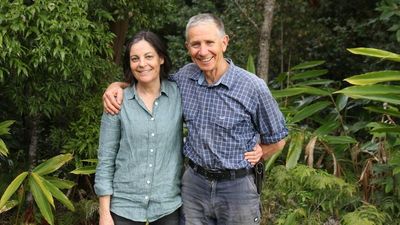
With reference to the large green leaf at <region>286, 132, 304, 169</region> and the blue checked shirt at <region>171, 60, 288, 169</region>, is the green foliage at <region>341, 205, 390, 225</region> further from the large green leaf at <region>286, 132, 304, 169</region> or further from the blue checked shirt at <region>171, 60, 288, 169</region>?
the blue checked shirt at <region>171, 60, 288, 169</region>

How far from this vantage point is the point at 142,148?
277cm

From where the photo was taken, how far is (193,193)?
9.39ft

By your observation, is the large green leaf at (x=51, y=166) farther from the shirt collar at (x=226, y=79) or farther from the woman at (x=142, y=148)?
the shirt collar at (x=226, y=79)

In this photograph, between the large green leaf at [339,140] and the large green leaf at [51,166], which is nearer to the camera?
the large green leaf at [51,166]

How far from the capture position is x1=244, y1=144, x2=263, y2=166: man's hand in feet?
9.31

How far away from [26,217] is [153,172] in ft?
6.73

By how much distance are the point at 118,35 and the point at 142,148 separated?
242 cm

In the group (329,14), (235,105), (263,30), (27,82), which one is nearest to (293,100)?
(263,30)

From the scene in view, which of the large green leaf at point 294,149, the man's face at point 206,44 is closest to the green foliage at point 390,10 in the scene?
the large green leaf at point 294,149

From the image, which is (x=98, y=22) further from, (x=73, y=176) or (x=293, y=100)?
(x=293, y=100)

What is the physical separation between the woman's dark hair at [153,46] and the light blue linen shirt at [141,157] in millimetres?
93

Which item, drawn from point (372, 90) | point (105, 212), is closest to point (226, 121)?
point (105, 212)

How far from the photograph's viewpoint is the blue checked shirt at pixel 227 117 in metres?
2.77

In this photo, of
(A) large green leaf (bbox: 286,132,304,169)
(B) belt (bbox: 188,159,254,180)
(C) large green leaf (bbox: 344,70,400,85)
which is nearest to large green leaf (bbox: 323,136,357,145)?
(A) large green leaf (bbox: 286,132,304,169)
